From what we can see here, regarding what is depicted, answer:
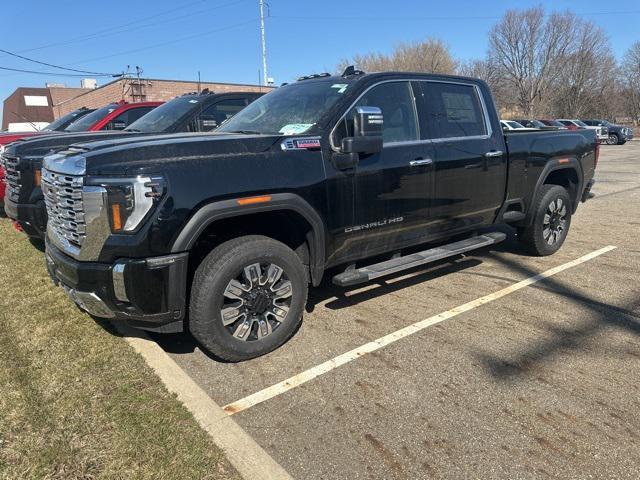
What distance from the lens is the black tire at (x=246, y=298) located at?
321 cm

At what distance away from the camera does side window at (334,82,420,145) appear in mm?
4141

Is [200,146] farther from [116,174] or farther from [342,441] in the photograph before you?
[342,441]

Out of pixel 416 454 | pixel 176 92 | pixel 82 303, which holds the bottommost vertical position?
pixel 416 454

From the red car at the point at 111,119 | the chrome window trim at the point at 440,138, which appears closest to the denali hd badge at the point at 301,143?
the chrome window trim at the point at 440,138

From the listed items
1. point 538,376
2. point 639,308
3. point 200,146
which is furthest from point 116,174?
point 639,308

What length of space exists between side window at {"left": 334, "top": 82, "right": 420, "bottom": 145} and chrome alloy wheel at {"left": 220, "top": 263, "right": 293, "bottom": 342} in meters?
1.51

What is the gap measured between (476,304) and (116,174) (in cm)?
318

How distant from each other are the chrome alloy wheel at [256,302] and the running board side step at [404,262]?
0.51 meters

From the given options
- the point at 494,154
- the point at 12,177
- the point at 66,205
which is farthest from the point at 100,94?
the point at 66,205

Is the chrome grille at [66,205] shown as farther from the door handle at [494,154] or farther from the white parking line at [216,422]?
the door handle at [494,154]

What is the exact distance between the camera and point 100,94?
125ft

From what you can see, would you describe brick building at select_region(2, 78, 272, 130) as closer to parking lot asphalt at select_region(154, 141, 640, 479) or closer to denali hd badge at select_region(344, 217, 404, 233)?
denali hd badge at select_region(344, 217, 404, 233)

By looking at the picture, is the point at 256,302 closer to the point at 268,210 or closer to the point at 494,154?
the point at 268,210

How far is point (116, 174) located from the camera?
2.93 metres
